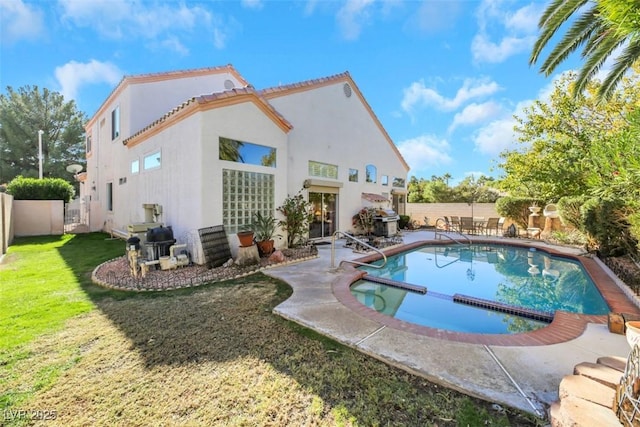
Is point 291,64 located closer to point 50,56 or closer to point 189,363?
point 50,56

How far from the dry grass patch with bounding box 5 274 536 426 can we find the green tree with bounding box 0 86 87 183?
44624mm

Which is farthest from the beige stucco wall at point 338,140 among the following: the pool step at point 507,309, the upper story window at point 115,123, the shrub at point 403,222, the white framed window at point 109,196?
the white framed window at point 109,196

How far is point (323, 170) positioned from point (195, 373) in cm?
1401

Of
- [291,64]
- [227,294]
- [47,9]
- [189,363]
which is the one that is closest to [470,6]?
[291,64]

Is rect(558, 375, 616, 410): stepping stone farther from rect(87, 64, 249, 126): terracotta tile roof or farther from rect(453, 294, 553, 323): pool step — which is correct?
rect(87, 64, 249, 126): terracotta tile roof

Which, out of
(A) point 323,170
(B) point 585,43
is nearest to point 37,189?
(A) point 323,170

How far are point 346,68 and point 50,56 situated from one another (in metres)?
20.2

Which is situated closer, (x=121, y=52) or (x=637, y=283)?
(x=637, y=283)

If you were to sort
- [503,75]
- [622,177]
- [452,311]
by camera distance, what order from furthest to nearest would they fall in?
[503,75] < [452,311] < [622,177]

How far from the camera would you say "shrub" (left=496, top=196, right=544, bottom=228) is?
2311cm

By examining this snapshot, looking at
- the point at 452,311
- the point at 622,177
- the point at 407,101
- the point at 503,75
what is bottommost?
the point at 452,311

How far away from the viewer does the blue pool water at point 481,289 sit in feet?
21.7

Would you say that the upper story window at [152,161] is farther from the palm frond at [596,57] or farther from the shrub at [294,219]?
the palm frond at [596,57]

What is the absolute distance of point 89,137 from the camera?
951 inches
